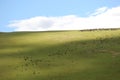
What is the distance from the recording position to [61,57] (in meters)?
49.1

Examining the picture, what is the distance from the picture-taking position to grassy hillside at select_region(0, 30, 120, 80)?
39.3 m

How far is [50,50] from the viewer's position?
5516cm

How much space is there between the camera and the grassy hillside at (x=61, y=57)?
3930 cm

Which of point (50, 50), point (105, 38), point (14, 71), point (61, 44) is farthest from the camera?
point (105, 38)

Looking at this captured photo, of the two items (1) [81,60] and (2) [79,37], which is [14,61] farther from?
(2) [79,37]

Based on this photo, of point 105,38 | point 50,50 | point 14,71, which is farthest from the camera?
point 105,38

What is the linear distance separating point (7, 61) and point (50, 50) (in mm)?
9881

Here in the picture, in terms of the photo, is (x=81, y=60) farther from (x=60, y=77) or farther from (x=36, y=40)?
(x=36, y=40)

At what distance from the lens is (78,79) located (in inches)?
1449

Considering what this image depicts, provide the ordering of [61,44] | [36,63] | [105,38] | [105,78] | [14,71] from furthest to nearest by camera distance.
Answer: [105,38], [61,44], [36,63], [14,71], [105,78]

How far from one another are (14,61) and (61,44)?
1477 centimetres

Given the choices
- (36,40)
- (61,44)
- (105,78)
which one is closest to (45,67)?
(105,78)

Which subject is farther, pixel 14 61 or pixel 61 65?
pixel 14 61

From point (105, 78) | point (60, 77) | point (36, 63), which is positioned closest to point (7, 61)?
point (36, 63)
